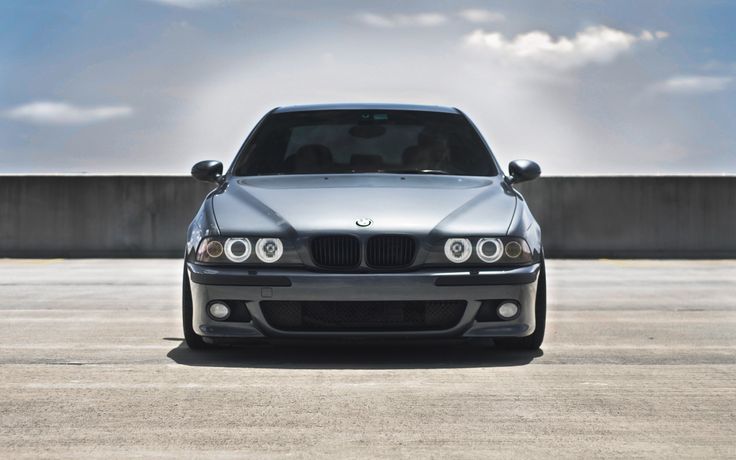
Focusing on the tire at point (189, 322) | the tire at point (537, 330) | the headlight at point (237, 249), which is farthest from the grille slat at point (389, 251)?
the tire at point (189, 322)

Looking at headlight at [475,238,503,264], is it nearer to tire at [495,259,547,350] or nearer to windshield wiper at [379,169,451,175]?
tire at [495,259,547,350]

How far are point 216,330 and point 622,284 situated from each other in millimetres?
7678

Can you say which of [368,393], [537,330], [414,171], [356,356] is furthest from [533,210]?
[368,393]

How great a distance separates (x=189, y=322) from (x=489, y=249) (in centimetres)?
180

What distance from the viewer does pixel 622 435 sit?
17.2ft

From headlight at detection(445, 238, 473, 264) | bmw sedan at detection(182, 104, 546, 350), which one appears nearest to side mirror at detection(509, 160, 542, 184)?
bmw sedan at detection(182, 104, 546, 350)

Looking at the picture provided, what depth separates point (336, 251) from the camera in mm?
7168

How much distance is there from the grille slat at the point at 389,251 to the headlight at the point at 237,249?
683 millimetres

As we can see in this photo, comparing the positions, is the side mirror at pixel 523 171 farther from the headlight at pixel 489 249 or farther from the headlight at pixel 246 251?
the headlight at pixel 246 251

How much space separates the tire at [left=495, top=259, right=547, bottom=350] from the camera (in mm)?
7469

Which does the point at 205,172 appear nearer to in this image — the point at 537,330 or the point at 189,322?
the point at 189,322

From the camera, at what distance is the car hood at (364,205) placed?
723cm

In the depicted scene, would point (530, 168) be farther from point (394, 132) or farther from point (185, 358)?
point (185, 358)

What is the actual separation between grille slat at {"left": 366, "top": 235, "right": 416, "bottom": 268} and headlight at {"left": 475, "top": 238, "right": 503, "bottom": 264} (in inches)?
14.8
